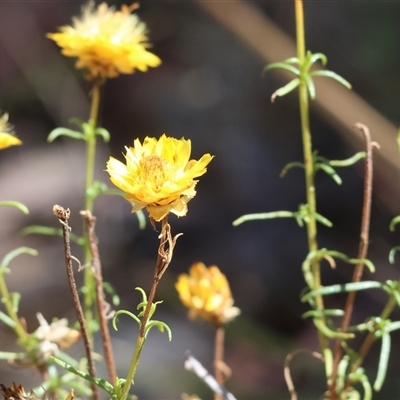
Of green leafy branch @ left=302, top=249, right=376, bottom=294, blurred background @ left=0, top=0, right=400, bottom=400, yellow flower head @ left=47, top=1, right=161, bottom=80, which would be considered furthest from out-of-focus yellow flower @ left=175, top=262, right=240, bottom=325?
blurred background @ left=0, top=0, right=400, bottom=400

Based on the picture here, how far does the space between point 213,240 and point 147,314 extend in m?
2.08

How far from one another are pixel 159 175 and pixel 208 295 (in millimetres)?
325

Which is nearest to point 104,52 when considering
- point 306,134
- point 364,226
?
point 306,134

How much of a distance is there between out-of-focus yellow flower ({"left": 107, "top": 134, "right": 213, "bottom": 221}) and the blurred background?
145cm

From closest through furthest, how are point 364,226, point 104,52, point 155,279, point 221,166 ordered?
point 155,279 < point 364,226 < point 104,52 < point 221,166

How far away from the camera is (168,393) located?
2.05 meters

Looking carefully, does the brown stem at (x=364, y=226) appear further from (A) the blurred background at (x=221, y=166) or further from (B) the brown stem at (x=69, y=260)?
(A) the blurred background at (x=221, y=166)

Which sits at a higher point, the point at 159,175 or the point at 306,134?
the point at 306,134

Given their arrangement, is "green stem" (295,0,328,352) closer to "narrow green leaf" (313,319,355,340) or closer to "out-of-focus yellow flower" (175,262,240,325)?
"narrow green leaf" (313,319,355,340)

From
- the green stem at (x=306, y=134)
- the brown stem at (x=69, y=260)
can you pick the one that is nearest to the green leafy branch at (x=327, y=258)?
the green stem at (x=306, y=134)

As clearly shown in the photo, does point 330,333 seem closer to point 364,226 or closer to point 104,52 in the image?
point 364,226

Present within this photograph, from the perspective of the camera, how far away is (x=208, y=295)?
0.83 m

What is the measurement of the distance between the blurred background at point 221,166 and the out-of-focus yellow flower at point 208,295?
1.20 metres

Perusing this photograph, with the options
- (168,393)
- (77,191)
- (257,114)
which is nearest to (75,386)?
(168,393)
